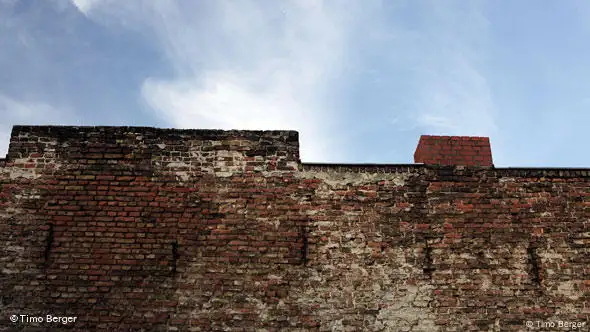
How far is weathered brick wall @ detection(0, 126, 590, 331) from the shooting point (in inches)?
241

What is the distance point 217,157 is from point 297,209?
50.6 inches

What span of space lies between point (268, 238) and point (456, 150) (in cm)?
296

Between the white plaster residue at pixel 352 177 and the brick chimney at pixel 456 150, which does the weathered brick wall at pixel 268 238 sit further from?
the brick chimney at pixel 456 150

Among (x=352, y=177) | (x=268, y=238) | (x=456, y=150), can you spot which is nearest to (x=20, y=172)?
(x=268, y=238)

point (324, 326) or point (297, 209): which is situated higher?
point (297, 209)

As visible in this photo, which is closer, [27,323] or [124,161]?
[27,323]

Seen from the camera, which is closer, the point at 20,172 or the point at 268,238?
the point at 268,238

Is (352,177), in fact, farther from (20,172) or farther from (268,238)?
(20,172)

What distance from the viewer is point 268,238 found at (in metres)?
6.45

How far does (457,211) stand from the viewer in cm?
671

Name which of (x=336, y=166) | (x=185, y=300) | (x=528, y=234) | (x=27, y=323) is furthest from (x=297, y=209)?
(x=27, y=323)

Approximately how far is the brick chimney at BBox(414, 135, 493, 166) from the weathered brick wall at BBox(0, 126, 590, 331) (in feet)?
0.80

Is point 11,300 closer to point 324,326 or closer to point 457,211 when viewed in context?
point 324,326

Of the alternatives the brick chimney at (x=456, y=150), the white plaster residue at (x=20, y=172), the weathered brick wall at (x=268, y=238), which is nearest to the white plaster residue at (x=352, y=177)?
the weathered brick wall at (x=268, y=238)
